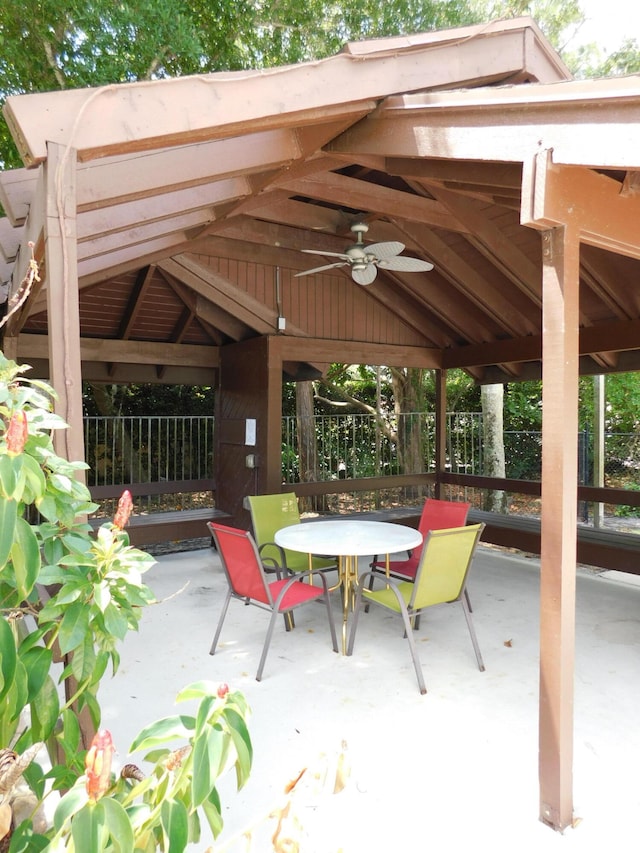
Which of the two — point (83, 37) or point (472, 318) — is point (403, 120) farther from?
point (83, 37)

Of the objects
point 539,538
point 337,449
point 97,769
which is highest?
point 337,449

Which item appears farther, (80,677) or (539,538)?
(539,538)

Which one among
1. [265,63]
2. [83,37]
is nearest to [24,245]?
[83,37]

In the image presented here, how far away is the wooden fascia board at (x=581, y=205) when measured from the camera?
2.19m

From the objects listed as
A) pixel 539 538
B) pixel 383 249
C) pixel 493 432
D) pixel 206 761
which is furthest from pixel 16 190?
pixel 493 432

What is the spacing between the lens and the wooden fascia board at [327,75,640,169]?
78.6 inches

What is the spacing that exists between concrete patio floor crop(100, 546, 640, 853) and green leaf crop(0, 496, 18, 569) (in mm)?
591

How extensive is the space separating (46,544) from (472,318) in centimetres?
623

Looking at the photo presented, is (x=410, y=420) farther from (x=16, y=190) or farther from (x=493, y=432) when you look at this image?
(x=16, y=190)

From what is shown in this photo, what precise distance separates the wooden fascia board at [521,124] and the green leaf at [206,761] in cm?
221

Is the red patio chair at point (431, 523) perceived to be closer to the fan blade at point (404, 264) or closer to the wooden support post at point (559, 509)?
the fan blade at point (404, 264)

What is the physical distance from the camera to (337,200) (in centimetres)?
421

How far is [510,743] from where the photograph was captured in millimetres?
2705

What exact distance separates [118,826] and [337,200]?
4074mm
